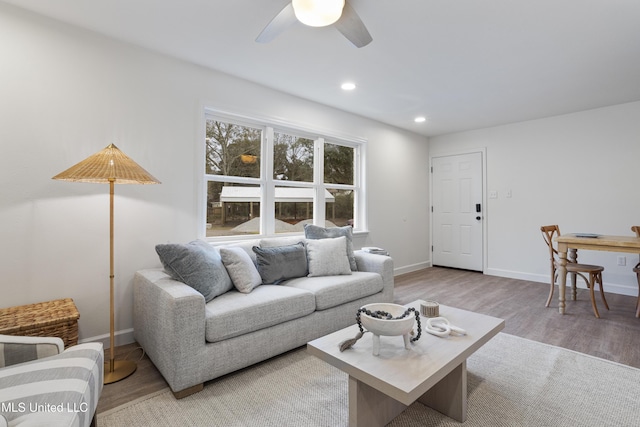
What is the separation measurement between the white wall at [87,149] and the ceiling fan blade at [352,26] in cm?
157

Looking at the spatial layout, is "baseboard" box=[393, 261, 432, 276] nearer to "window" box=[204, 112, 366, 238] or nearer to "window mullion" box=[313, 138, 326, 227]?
"window" box=[204, 112, 366, 238]

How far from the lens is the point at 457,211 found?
537 centimetres

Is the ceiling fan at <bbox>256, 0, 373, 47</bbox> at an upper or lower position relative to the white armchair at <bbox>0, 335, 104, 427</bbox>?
upper

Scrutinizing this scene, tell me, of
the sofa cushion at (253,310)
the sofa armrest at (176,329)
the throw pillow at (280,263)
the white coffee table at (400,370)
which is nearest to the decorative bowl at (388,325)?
the white coffee table at (400,370)

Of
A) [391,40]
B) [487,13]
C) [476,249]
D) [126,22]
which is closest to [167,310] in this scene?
[126,22]

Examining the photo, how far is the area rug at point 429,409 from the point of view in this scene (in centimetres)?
158

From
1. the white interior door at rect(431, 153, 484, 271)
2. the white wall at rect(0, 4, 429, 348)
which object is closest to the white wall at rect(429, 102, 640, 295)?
the white interior door at rect(431, 153, 484, 271)

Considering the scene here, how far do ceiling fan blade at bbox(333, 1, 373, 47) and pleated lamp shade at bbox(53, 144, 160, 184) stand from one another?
5.26 feet

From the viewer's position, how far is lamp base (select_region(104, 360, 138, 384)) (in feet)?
6.38

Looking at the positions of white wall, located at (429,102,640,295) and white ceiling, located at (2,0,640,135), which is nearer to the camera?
white ceiling, located at (2,0,640,135)

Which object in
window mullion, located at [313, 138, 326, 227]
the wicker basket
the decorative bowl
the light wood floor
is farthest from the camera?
window mullion, located at [313, 138, 326, 227]

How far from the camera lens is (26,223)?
2092mm

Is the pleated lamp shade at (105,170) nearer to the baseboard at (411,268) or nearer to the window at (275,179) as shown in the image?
the window at (275,179)

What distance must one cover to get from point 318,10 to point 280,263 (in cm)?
186
